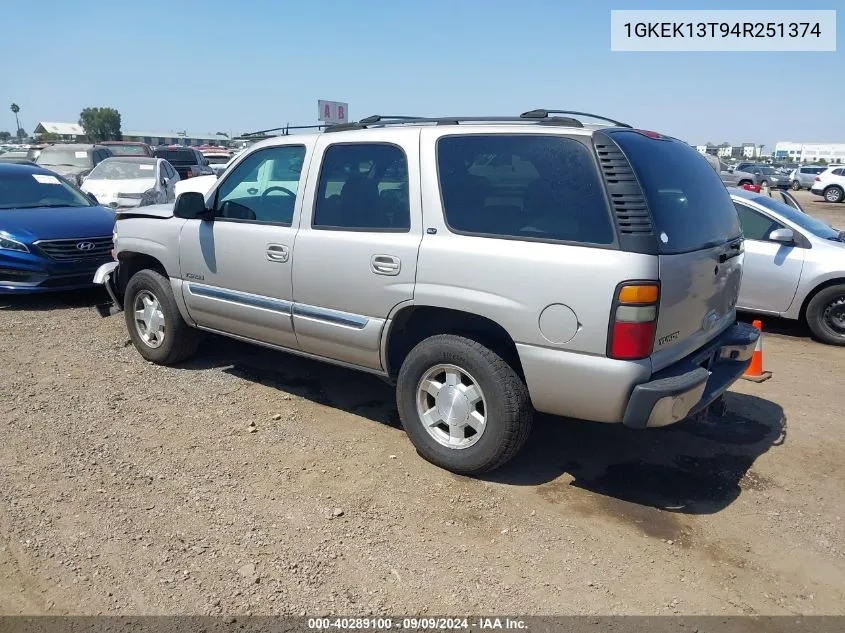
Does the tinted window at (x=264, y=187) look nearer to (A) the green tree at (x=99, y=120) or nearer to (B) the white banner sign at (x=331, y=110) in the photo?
(B) the white banner sign at (x=331, y=110)

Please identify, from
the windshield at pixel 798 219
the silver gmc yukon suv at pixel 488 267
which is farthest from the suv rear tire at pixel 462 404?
the windshield at pixel 798 219

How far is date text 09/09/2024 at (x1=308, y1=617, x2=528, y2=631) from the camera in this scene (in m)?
2.78

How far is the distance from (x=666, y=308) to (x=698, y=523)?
1.17m

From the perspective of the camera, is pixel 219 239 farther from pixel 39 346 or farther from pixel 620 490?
pixel 620 490

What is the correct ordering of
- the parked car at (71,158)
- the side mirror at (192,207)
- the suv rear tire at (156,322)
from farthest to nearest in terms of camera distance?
the parked car at (71,158) → the suv rear tire at (156,322) → the side mirror at (192,207)

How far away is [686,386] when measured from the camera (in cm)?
339

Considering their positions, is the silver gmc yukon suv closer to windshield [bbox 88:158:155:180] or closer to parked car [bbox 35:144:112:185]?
windshield [bbox 88:158:155:180]

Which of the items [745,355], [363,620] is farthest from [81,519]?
[745,355]

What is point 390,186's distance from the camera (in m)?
4.15

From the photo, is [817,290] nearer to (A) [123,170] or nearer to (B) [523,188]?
(B) [523,188]

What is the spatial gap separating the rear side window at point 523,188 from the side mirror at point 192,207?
2.01m

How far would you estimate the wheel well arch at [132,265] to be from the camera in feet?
18.8

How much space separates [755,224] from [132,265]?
6360 millimetres

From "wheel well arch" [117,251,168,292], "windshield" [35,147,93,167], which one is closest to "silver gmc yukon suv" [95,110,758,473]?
"wheel well arch" [117,251,168,292]
